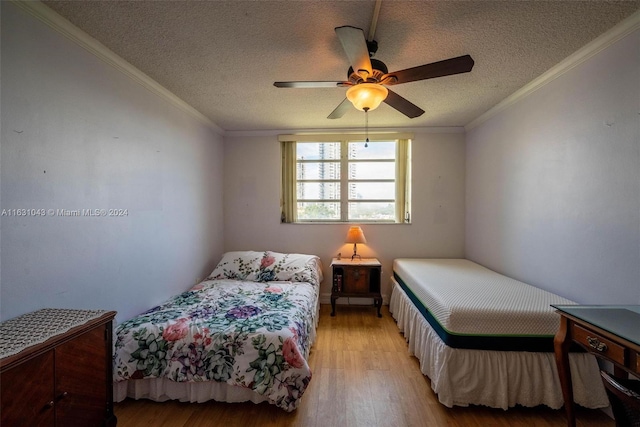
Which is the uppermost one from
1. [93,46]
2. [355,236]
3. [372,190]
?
[93,46]

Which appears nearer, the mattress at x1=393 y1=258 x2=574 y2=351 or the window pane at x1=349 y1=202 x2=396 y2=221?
the mattress at x1=393 y1=258 x2=574 y2=351

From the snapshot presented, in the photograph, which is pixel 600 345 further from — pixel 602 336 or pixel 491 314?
pixel 491 314

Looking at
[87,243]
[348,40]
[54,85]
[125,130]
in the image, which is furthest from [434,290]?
[54,85]

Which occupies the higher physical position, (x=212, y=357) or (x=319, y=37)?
(x=319, y=37)

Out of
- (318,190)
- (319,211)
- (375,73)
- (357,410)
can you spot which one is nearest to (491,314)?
(357,410)

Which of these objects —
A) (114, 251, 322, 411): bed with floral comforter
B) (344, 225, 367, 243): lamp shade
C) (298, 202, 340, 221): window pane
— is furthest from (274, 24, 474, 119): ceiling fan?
(298, 202, 340, 221): window pane

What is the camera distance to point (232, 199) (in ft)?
12.5

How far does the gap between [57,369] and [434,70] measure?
96.7 inches

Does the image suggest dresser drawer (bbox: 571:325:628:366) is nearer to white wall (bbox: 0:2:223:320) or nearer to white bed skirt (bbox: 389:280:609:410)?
white bed skirt (bbox: 389:280:609:410)

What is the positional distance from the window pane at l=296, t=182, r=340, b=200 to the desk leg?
9.05ft

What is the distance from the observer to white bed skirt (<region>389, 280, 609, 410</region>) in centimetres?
168

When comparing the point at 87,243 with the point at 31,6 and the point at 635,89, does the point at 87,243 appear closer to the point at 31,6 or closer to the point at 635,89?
the point at 31,6

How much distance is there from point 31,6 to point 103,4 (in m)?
0.36

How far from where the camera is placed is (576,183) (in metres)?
1.96
